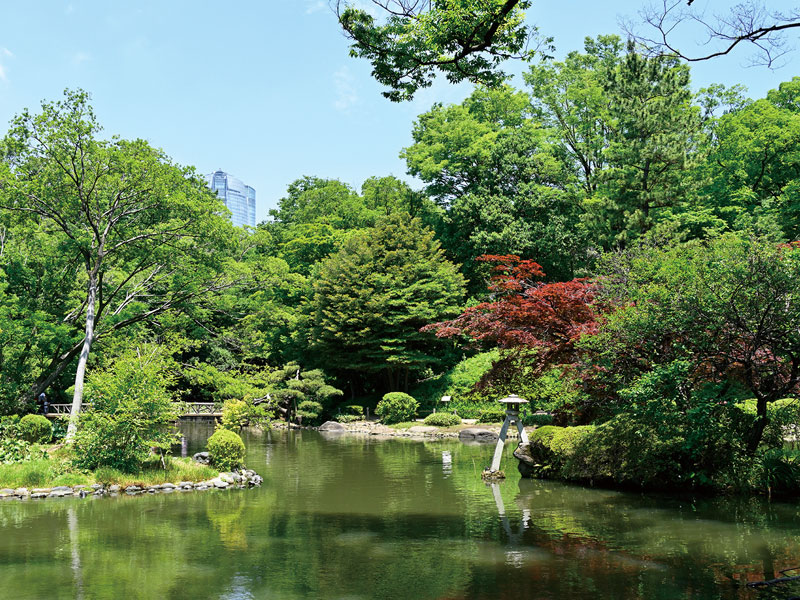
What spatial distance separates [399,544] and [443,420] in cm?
1850

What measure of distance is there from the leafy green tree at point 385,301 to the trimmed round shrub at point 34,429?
16.2m

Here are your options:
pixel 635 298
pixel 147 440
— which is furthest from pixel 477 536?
pixel 147 440

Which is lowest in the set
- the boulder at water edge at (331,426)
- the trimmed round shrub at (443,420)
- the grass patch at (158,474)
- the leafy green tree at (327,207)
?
the grass patch at (158,474)

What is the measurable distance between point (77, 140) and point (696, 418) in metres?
17.7

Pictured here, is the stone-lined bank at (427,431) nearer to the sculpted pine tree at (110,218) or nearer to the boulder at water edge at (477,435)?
the boulder at water edge at (477,435)

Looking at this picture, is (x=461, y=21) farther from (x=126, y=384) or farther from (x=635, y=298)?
(x=126, y=384)

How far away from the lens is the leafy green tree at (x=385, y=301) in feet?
105

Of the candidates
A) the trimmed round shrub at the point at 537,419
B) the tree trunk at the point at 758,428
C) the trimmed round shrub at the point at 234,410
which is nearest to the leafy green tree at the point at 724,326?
the tree trunk at the point at 758,428

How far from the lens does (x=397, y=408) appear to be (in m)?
28.8

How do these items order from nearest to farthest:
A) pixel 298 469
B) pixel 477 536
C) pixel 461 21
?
pixel 461 21 → pixel 477 536 → pixel 298 469

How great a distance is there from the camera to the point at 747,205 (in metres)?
28.6

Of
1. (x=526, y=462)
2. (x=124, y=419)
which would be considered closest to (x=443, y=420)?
(x=526, y=462)

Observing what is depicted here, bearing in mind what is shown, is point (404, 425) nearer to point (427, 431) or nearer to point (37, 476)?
point (427, 431)

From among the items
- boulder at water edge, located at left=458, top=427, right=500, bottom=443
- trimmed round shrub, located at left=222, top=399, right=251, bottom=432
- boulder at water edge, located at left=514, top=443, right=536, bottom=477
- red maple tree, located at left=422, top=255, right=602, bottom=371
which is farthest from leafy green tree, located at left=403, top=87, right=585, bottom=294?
boulder at water edge, located at left=514, top=443, right=536, bottom=477
